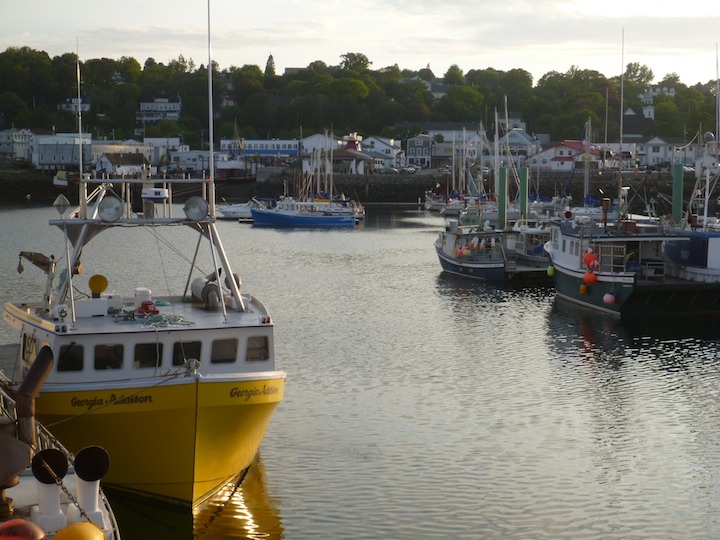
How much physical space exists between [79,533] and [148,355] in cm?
672

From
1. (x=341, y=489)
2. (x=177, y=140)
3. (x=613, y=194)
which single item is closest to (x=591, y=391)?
(x=341, y=489)

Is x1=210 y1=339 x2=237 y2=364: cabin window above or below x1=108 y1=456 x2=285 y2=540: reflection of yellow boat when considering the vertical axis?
→ above

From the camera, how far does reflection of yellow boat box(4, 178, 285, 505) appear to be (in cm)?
1931

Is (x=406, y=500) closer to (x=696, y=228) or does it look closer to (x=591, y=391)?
(x=591, y=391)

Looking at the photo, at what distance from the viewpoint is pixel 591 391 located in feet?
101

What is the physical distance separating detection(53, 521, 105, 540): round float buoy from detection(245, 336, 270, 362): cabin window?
7.07m

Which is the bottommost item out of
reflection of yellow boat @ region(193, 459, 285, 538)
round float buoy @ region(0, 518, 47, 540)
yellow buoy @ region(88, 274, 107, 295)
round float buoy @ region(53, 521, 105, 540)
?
reflection of yellow boat @ region(193, 459, 285, 538)

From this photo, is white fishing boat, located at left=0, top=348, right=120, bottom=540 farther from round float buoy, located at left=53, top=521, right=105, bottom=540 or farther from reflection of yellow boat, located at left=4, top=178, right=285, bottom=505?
reflection of yellow boat, located at left=4, top=178, right=285, bottom=505

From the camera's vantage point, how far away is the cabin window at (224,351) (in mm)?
20547

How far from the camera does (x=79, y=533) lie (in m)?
13.7

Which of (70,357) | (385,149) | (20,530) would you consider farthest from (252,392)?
(385,149)

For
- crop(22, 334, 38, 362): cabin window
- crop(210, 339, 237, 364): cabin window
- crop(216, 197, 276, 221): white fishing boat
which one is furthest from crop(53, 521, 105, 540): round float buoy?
crop(216, 197, 276, 221): white fishing boat

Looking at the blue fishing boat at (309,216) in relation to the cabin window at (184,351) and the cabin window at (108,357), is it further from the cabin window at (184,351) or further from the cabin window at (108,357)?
the cabin window at (108,357)

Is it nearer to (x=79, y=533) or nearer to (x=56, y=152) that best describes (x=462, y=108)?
(x=56, y=152)
